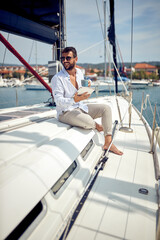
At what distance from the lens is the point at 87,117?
190cm

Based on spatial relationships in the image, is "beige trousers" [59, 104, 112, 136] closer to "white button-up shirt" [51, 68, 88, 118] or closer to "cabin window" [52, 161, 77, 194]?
"white button-up shirt" [51, 68, 88, 118]

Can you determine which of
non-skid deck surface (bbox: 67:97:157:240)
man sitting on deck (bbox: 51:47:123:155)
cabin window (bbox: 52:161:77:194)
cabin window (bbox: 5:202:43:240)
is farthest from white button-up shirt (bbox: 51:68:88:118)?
cabin window (bbox: 5:202:43:240)

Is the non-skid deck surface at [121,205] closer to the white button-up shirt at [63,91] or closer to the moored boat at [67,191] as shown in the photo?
the moored boat at [67,191]

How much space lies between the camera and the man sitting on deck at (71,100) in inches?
71.5

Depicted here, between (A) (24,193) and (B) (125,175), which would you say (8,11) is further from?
(B) (125,175)

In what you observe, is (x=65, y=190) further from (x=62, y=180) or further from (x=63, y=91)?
(x=63, y=91)

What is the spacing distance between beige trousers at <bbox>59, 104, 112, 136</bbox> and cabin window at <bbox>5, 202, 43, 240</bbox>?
3.36 feet

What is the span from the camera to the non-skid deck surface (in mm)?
1013

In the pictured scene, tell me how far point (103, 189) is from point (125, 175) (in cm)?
32

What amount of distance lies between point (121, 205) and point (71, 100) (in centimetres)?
106

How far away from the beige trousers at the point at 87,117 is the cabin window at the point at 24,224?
1.02m

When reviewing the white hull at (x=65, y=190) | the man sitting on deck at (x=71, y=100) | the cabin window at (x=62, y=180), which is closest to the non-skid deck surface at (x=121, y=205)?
the white hull at (x=65, y=190)

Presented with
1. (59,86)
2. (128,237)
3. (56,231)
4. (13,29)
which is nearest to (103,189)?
(128,237)

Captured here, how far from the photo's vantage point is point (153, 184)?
1.47m
